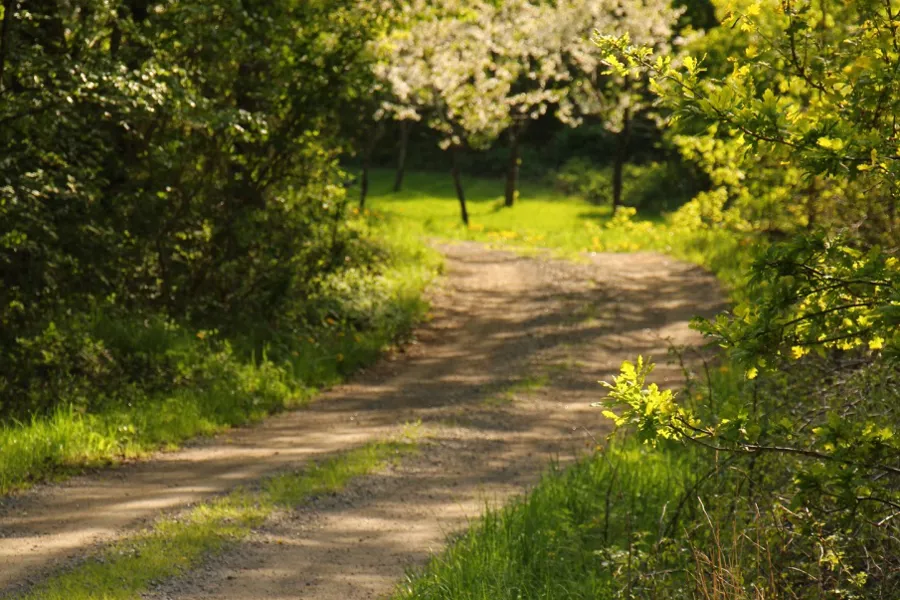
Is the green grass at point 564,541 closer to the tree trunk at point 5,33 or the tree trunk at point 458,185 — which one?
the tree trunk at point 5,33

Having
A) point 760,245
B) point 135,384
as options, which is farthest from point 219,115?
point 760,245

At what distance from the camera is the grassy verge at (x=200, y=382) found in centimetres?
840

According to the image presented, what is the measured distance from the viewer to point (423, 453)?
934cm

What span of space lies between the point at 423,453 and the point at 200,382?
2.67 meters

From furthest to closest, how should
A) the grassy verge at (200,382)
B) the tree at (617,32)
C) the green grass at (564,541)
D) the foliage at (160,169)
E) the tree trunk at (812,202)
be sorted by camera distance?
the tree at (617,32) → the tree trunk at (812,202) → the foliage at (160,169) → the grassy verge at (200,382) → the green grass at (564,541)

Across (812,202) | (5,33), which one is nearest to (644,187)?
(812,202)

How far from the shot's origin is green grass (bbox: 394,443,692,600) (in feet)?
18.7

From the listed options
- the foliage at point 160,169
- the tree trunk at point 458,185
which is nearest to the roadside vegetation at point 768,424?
the foliage at point 160,169

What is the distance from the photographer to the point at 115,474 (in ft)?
27.3

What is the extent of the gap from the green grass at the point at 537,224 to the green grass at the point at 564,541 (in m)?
9.28

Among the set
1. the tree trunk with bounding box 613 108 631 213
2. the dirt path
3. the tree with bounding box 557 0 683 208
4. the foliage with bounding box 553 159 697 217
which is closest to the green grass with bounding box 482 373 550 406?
the dirt path

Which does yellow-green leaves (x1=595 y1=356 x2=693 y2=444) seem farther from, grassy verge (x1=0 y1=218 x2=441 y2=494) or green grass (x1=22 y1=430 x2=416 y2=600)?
grassy verge (x1=0 y1=218 x2=441 y2=494)

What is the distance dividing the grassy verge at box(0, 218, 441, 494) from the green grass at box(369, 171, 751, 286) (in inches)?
222

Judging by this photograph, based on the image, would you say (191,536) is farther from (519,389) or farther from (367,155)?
(367,155)
